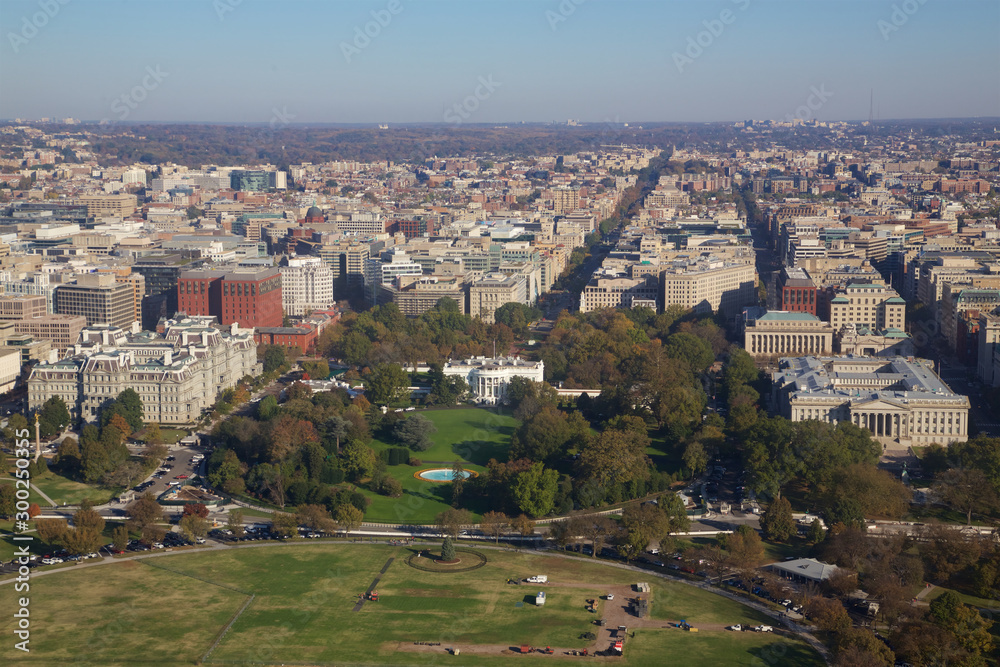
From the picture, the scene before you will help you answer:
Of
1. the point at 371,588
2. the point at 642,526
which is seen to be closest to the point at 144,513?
the point at 371,588

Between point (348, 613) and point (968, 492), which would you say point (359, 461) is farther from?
point (968, 492)

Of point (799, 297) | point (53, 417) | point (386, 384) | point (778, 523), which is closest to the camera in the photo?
point (778, 523)

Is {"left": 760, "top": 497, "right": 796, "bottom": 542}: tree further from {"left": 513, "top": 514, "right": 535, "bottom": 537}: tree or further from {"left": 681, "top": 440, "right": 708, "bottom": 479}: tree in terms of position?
{"left": 513, "top": 514, "right": 535, "bottom": 537}: tree

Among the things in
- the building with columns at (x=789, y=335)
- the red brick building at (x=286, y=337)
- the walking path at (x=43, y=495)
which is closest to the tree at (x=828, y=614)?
the walking path at (x=43, y=495)

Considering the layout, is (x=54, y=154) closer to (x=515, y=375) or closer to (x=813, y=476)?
(x=515, y=375)

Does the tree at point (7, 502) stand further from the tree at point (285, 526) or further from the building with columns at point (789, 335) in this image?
the building with columns at point (789, 335)

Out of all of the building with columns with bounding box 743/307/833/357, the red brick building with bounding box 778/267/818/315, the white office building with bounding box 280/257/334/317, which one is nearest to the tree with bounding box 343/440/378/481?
the building with columns with bounding box 743/307/833/357

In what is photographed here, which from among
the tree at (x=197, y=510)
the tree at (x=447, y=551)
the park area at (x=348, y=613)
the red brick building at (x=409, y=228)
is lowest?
the park area at (x=348, y=613)
